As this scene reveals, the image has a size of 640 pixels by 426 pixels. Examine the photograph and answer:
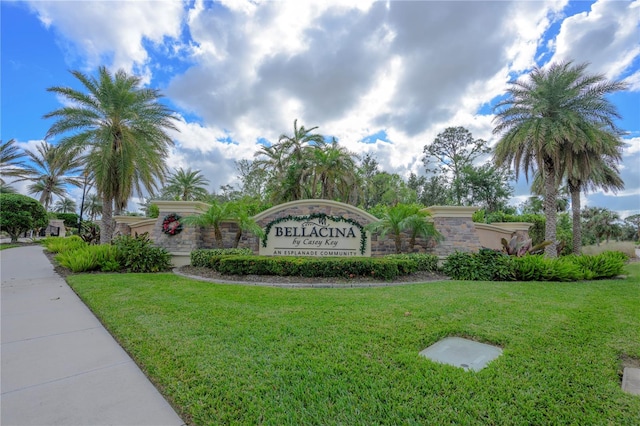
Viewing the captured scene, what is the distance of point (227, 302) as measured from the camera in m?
4.83

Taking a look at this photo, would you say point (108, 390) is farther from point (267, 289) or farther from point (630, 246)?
point (630, 246)

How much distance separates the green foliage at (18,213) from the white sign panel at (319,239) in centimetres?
1808

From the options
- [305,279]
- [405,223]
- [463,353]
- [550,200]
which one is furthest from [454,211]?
[463,353]

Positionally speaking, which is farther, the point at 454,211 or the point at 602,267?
the point at 454,211

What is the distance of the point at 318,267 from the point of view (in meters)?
7.41

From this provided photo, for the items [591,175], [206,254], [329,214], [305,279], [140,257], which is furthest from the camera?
[591,175]

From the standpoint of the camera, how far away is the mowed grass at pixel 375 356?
2.06 m

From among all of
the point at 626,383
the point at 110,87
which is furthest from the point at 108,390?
the point at 110,87

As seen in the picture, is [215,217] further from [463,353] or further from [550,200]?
[550,200]

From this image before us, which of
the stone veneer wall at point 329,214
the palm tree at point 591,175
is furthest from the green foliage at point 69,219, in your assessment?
the palm tree at point 591,175

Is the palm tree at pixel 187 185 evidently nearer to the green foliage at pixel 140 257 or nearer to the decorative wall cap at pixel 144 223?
the decorative wall cap at pixel 144 223

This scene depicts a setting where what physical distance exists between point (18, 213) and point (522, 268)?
83.8 ft

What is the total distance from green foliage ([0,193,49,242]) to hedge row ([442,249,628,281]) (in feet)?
78.1

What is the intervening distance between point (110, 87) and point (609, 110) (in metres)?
19.2
